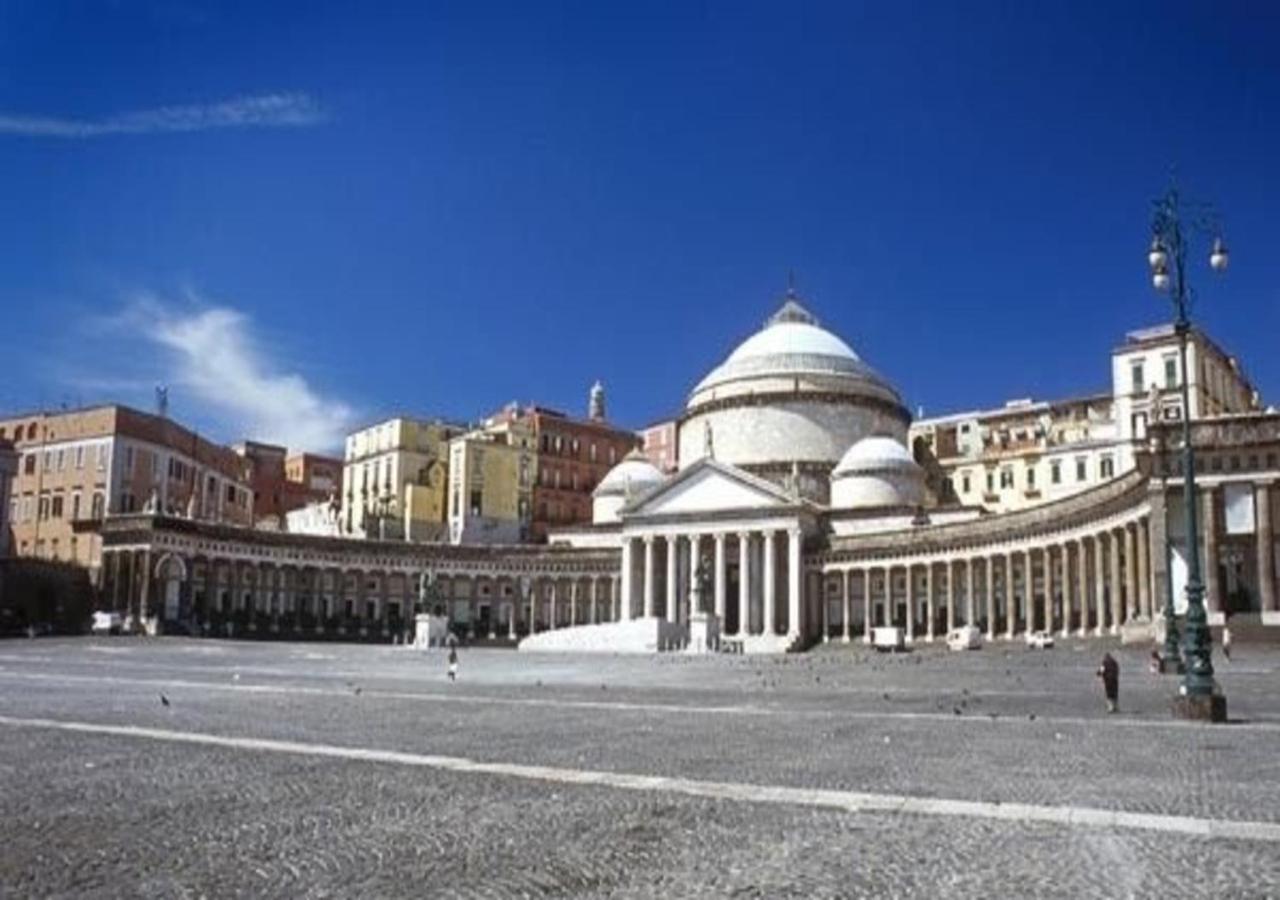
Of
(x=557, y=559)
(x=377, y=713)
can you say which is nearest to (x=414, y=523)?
(x=557, y=559)

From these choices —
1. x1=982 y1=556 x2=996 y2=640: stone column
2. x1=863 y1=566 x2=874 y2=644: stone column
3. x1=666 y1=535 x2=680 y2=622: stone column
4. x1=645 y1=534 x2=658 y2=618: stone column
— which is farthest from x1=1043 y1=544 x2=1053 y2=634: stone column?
x1=645 y1=534 x2=658 y2=618: stone column

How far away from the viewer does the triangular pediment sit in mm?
94625

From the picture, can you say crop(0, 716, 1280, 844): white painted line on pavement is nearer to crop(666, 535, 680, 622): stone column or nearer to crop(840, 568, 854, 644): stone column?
crop(840, 568, 854, 644): stone column

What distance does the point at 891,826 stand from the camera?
36.1ft

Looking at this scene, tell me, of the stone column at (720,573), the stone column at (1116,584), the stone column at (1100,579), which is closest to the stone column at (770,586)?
the stone column at (720,573)

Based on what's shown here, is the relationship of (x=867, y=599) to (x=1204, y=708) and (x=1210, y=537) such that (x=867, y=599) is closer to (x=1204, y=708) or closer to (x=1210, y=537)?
(x=1210, y=537)

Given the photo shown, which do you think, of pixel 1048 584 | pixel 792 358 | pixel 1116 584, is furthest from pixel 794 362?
pixel 1116 584

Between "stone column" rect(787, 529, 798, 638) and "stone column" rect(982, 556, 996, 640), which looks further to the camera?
"stone column" rect(787, 529, 798, 638)

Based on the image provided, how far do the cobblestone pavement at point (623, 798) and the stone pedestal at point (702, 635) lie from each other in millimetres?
48675

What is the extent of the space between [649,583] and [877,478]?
65.7 ft

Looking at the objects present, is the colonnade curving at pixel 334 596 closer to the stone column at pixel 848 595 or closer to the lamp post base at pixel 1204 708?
the stone column at pixel 848 595

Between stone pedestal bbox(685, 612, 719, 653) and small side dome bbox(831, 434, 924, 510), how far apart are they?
2436cm

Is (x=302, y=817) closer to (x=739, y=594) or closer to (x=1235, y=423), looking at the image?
(x=1235, y=423)

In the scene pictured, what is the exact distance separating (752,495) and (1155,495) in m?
42.1
